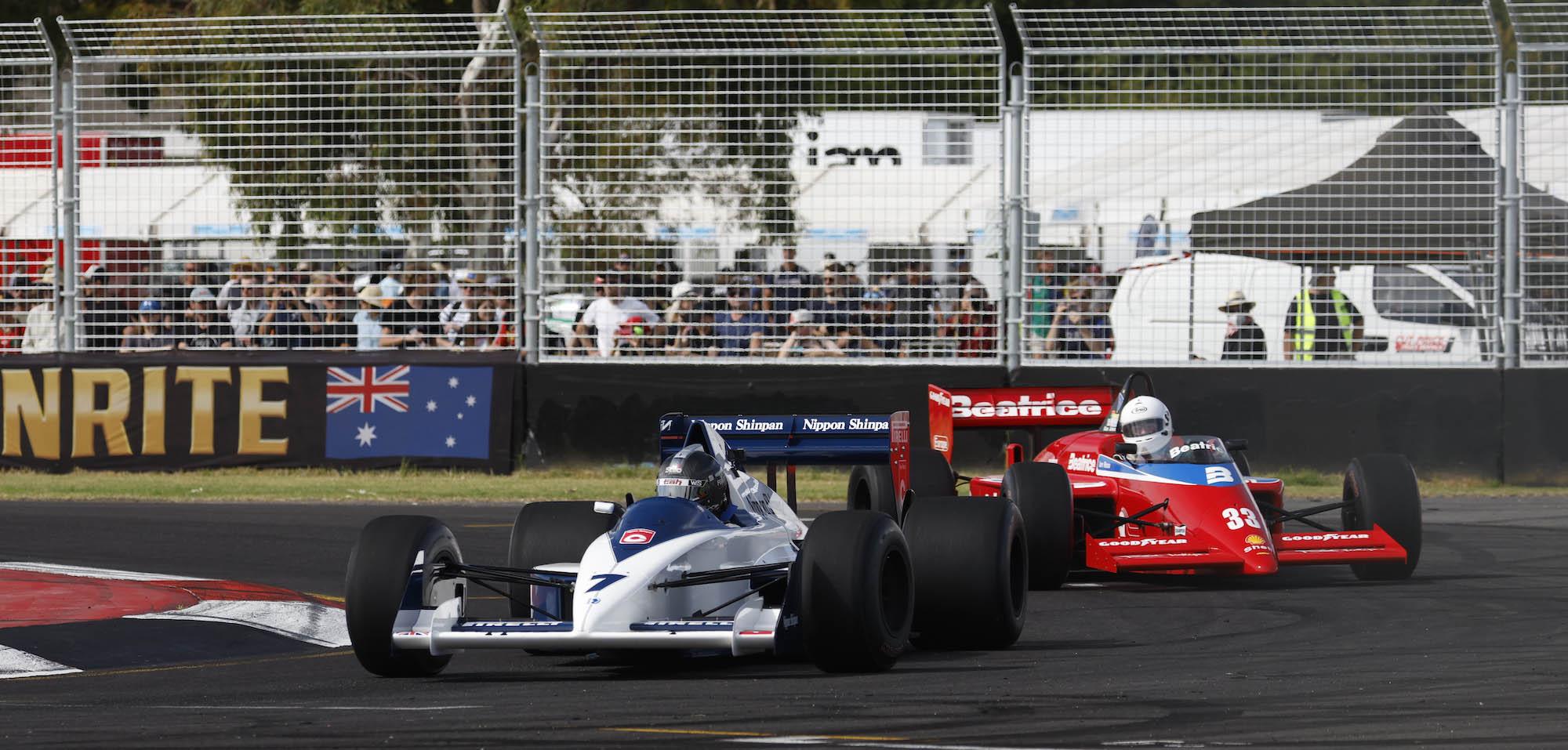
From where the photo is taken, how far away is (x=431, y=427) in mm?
18594

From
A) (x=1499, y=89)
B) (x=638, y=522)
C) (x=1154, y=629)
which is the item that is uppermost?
(x=1499, y=89)

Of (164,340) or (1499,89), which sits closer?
(1499,89)

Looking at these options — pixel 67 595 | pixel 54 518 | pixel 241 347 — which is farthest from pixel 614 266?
pixel 67 595

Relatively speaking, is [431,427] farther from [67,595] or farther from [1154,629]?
[1154,629]

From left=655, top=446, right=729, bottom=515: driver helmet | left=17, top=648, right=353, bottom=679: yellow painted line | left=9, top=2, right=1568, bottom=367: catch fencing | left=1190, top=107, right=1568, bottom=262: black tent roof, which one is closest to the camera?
left=17, top=648, right=353, bottom=679: yellow painted line

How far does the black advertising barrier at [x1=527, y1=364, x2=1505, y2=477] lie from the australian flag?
1627 millimetres

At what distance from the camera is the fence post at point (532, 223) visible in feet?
61.7

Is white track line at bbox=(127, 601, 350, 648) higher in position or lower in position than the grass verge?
lower

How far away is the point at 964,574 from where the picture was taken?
29.3 ft

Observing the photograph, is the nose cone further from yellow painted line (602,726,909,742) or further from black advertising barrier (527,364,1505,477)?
A: black advertising barrier (527,364,1505,477)

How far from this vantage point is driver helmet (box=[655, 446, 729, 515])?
873 centimetres

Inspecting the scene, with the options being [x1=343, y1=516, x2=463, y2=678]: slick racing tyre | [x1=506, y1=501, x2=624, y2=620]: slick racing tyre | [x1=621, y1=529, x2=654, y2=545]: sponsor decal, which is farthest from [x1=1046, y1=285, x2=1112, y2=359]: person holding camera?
[x1=343, y1=516, x2=463, y2=678]: slick racing tyre

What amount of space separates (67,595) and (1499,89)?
12.6 metres

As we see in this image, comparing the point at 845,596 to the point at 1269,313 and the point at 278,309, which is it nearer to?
the point at 1269,313
